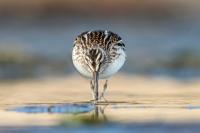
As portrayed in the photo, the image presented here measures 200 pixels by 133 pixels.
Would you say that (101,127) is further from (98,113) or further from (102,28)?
(102,28)

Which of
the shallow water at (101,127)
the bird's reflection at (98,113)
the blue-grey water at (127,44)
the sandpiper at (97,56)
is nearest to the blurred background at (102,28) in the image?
the blue-grey water at (127,44)

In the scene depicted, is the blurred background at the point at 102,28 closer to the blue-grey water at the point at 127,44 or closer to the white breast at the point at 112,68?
the blue-grey water at the point at 127,44

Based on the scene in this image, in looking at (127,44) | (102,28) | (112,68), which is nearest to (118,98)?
(112,68)

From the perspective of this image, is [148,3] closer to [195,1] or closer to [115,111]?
[195,1]

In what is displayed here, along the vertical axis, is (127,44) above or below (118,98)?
above

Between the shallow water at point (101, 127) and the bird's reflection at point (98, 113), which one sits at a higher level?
the bird's reflection at point (98, 113)

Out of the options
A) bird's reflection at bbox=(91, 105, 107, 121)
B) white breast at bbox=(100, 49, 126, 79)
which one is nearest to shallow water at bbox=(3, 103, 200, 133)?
bird's reflection at bbox=(91, 105, 107, 121)
